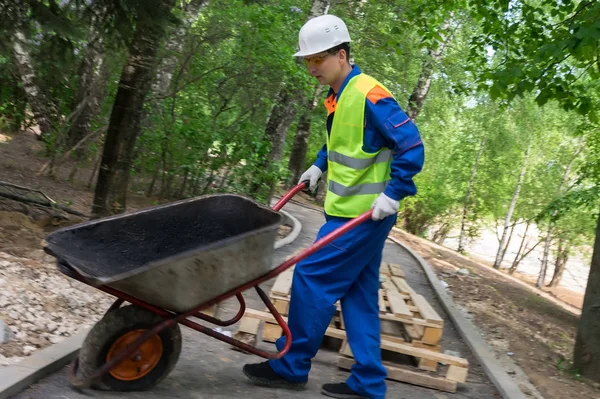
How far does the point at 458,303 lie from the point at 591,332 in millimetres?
2530

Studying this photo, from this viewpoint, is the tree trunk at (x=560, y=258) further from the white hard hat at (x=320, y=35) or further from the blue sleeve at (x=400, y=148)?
the white hard hat at (x=320, y=35)

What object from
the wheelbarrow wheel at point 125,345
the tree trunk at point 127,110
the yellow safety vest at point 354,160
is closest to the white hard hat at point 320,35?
the yellow safety vest at point 354,160

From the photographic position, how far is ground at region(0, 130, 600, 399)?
16.5 feet

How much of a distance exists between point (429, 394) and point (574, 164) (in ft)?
96.3

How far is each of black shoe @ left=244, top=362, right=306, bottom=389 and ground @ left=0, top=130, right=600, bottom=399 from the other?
22cm

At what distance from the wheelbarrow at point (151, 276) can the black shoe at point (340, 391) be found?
49cm

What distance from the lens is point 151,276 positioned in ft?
10.5

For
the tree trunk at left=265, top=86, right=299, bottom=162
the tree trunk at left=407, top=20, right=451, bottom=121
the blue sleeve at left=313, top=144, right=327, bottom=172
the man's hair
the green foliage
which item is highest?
the tree trunk at left=407, top=20, right=451, bottom=121

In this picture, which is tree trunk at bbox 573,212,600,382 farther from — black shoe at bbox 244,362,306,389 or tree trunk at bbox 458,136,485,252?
tree trunk at bbox 458,136,485,252

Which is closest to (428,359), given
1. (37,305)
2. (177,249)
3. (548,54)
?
(177,249)

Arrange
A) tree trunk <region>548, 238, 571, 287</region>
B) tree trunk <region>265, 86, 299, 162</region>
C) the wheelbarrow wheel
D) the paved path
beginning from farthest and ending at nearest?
tree trunk <region>548, 238, 571, 287</region> < tree trunk <region>265, 86, 299, 162</region> < the paved path < the wheelbarrow wheel

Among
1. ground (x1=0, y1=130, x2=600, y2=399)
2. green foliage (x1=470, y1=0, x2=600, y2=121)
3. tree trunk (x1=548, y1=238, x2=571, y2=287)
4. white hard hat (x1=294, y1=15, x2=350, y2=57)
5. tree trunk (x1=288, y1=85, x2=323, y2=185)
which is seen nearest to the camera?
white hard hat (x1=294, y1=15, x2=350, y2=57)

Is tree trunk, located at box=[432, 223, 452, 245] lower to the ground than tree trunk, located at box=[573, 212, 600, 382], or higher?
higher

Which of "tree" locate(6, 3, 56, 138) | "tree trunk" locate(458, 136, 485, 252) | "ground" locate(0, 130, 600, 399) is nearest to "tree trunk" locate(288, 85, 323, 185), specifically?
"ground" locate(0, 130, 600, 399)
